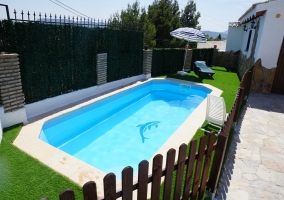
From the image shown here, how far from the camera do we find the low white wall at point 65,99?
7.28 meters

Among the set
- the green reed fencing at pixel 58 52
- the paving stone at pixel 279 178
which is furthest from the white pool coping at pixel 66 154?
the paving stone at pixel 279 178

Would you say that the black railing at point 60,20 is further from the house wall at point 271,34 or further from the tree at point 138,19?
the tree at point 138,19

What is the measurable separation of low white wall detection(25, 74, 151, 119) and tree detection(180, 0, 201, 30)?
144ft

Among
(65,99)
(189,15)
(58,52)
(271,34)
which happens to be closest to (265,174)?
(65,99)

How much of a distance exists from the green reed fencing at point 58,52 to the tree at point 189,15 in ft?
141

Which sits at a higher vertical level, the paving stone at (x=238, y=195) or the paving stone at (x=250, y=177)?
the paving stone at (x=250, y=177)

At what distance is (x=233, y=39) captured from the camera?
23.9 meters

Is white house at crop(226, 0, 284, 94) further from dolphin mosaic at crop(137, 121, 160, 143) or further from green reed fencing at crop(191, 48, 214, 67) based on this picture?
green reed fencing at crop(191, 48, 214, 67)

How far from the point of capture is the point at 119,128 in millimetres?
8008

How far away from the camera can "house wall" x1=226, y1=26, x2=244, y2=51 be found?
23.3 metres

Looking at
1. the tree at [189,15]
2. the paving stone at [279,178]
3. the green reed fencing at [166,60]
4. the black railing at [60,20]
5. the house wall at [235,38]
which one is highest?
the tree at [189,15]

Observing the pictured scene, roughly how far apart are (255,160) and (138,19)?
991 inches

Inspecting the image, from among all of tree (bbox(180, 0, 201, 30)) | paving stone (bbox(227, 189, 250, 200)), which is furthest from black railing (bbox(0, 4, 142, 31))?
tree (bbox(180, 0, 201, 30))

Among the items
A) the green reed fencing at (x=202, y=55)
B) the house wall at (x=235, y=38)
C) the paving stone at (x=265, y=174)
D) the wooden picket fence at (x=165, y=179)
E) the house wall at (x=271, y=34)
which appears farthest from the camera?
the house wall at (x=235, y=38)
